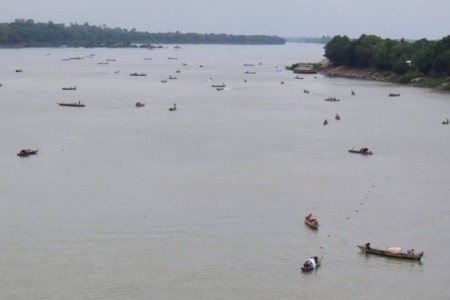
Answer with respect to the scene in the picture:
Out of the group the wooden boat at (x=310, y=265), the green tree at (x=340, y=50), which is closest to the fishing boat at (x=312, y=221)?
the wooden boat at (x=310, y=265)

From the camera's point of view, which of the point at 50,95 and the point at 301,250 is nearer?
the point at 301,250

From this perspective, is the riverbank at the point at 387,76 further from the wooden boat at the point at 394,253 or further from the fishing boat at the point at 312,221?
the wooden boat at the point at 394,253

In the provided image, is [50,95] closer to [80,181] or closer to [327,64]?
[80,181]

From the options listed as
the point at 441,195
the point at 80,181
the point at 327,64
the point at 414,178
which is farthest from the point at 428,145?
the point at 327,64

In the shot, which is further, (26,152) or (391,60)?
(391,60)

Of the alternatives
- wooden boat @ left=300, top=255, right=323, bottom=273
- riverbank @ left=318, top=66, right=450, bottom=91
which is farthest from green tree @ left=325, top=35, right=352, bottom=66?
wooden boat @ left=300, top=255, right=323, bottom=273

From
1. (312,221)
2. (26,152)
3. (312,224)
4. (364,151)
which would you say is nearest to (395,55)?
(364,151)

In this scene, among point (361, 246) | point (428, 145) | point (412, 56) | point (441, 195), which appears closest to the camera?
point (361, 246)

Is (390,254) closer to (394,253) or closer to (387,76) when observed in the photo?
(394,253)
